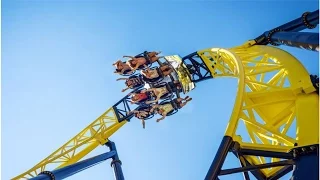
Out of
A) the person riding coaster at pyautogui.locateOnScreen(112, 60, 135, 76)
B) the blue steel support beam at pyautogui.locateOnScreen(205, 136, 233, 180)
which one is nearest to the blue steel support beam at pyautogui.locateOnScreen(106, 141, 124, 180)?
the person riding coaster at pyautogui.locateOnScreen(112, 60, 135, 76)

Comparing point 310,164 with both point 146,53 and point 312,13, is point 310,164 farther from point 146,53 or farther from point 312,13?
point 146,53

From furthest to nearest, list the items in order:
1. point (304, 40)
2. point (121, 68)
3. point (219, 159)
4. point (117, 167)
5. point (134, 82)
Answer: point (121, 68) < point (134, 82) < point (117, 167) < point (304, 40) < point (219, 159)

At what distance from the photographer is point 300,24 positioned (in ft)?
42.3

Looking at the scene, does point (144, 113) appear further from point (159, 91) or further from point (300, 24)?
point (300, 24)

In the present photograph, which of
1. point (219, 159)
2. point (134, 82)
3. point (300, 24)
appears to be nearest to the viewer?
point (219, 159)

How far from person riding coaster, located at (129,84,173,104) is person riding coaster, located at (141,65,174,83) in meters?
0.35

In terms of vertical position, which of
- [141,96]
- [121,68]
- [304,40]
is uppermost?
[121,68]

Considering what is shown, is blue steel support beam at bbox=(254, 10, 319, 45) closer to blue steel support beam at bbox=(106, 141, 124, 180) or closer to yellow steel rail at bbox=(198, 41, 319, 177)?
yellow steel rail at bbox=(198, 41, 319, 177)

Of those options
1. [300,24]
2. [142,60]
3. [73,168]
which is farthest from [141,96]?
[300,24]

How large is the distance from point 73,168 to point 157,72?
5998 mm

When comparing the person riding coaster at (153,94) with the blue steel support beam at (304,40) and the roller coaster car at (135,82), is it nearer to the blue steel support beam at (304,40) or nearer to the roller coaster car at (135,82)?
the roller coaster car at (135,82)

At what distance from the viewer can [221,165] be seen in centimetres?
696

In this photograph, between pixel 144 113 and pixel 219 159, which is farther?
pixel 144 113

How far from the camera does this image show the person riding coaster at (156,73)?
680 inches
